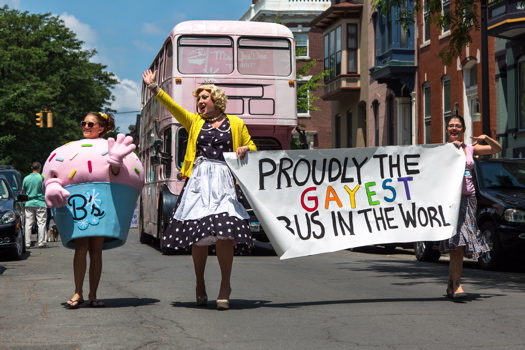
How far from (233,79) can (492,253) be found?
21.3 ft

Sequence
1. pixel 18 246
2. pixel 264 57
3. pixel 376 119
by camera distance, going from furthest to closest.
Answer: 1. pixel 376 119
2. pixel 264 57
3. pixel 18 246

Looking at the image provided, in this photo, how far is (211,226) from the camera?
8.23 meters

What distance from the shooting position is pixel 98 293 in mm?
9922

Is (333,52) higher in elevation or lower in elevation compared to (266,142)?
higher

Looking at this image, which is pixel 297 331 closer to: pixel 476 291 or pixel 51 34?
pixel 476 291

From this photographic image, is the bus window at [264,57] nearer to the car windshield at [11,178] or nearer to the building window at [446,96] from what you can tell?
the car windshield at [11,178]

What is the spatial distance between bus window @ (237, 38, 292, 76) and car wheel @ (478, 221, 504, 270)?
5.73 meters

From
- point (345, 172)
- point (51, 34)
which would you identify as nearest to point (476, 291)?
point (345, 172)

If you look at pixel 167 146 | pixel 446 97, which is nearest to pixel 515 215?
pixel 167 146

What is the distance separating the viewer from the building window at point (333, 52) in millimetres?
41812

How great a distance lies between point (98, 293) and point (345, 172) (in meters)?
2.85

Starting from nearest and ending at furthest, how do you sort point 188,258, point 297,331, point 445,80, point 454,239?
point 297,331
point 454,239
point 188,258
point 445,80

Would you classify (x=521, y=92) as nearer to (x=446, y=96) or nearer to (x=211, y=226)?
(x=446, y=96)

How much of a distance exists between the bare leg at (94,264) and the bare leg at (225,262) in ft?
3.62
